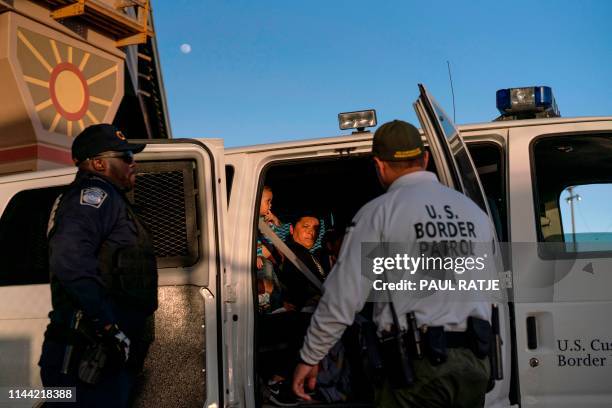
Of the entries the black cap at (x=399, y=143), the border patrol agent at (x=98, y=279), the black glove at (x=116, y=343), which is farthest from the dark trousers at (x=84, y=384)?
the black cap at (x=399, y=143)

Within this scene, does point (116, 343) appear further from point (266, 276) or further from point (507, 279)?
point (266, 276)

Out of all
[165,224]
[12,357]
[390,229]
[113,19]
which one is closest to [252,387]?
[165,224]

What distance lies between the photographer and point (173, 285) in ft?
11.2

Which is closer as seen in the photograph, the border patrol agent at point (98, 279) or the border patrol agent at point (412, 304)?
the border patrol agent at point (412, 304)

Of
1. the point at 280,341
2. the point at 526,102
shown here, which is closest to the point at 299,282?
the point at 280,341

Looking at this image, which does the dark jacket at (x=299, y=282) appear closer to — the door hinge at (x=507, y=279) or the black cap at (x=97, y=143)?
the door hinge at (x=507, y=279)

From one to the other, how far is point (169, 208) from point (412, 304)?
1546 mm

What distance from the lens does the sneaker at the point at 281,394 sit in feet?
12.5

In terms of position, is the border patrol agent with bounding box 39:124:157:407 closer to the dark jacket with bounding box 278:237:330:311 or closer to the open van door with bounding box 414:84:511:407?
the open van door with bounding box 414:84:511:407

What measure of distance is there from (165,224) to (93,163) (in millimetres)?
581

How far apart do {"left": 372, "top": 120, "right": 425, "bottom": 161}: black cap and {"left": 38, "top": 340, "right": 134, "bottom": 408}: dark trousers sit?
1360 millimetres

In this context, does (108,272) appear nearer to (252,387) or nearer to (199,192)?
(199,192)

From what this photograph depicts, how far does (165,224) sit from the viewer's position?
353cm

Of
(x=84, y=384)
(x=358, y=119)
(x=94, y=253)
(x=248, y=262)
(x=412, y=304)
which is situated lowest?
(x=84, y=384)
